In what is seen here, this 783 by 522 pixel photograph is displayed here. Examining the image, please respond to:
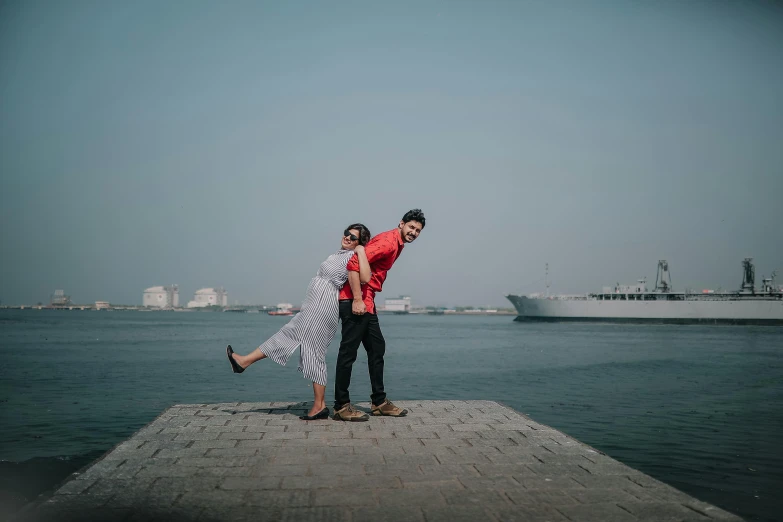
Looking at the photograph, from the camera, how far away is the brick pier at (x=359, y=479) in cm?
261

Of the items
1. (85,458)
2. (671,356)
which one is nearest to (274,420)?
(85,458)

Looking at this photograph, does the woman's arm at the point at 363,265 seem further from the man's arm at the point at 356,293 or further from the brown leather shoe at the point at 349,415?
the brown leather shoe at the point at 349,415

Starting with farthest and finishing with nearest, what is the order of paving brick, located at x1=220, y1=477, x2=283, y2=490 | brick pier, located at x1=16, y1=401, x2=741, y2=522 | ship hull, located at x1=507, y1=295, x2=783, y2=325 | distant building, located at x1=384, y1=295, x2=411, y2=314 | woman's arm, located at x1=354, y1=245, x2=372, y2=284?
distant building, located at x1=384, y1=295, x2=411, y2=314
ship hull, located at x1=507, y1=295, x2=783, y2=325
woman's arm, located at x1=354, y1=245, x2=372, y2=284
paving brick, located at x1=220, y1=477, x2=283, y2=490
brick pier, located at x1=16, y1=401, x2=741, y2=522

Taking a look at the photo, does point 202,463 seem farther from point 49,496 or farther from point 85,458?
point 85,458

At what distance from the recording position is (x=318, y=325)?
5082 millimetres

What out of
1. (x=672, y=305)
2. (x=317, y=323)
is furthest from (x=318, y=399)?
(x=672, y=305)

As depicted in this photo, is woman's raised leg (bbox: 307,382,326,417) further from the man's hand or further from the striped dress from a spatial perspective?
the man's hand

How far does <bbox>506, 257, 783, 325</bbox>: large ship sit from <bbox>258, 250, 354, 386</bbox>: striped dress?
71.0 meters

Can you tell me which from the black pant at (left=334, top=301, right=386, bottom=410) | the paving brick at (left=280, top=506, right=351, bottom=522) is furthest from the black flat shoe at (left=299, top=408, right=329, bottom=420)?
the paving brick at (left=280, top=506, right=351, bottom=522)

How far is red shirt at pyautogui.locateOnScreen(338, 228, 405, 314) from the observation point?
4992 millimetres

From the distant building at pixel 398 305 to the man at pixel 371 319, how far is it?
600 ft

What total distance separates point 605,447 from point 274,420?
4329 millimetres

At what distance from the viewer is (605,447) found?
7.20 m

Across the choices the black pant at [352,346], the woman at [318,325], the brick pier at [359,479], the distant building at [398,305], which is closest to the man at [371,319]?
the black pant at [352,346]
